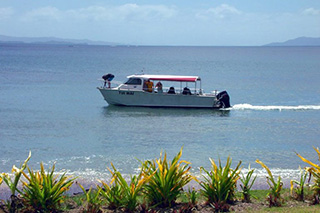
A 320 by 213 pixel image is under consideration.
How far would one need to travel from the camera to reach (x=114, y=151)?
23734 mm

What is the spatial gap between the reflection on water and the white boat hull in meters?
0.39

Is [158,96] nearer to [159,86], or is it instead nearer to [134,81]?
[159,86]

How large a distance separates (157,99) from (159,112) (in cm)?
164

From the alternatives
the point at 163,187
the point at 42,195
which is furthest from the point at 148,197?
the point at 42,195

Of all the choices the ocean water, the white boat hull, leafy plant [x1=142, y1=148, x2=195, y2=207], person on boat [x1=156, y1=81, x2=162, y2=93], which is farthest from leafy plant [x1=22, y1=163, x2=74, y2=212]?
person on boat [x1=156, y1=81, x2=162, y2=93]

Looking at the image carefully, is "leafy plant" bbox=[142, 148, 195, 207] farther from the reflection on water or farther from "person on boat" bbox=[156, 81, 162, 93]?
Result: "person on boat" bbox=[156, 81, 162, 93]

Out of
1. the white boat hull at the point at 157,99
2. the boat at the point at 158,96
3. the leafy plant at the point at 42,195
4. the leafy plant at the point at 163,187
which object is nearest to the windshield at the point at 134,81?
the boat at the point at 158,96

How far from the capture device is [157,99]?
39.3 m

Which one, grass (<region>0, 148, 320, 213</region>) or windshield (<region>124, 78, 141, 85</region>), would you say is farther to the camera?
windshield (<region>124, 78, 141, 85</region>)

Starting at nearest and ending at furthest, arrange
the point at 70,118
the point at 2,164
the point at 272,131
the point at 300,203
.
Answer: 1. the point at 300,203
2. the point at 2,164
3. the point at 272,131
4. the point at 70,118

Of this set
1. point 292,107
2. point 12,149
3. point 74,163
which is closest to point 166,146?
point 74,163

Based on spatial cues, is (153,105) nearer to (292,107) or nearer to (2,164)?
(292,107)

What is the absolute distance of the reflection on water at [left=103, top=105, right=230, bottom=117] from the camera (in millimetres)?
36938

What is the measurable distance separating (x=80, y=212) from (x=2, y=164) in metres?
11.2
